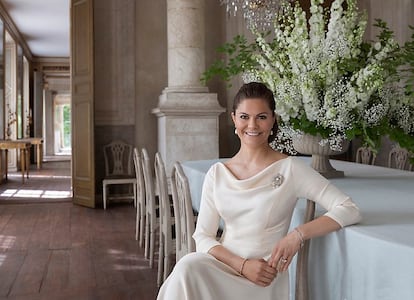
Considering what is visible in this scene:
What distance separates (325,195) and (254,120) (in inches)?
15.3

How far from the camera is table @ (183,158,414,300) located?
1.73m

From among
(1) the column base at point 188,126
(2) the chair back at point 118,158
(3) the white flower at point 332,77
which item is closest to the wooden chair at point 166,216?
(3) the white flower at point 332,77

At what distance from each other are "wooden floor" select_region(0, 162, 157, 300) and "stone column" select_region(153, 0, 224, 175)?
1.20m

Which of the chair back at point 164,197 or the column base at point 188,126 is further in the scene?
the column base at point 188,126

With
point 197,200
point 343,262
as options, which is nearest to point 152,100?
point 197,200

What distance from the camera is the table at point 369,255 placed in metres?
1.73

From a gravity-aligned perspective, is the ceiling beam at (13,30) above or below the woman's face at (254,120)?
above

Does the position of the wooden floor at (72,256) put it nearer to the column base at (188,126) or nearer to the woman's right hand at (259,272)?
the column base at (188,126)

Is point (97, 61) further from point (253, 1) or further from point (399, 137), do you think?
point (399, 137)

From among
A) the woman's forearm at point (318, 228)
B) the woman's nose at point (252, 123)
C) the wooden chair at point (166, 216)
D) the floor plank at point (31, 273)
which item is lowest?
the floor plank at point (31, 273)

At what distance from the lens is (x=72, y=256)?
4.96 meters

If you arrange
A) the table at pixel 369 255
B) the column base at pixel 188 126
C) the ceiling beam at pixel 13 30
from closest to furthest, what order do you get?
the table at pixel 369 255 < the column base at pixel 188 126 < the ceiling beam at pixel 13 30

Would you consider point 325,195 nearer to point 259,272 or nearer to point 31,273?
point 259,272

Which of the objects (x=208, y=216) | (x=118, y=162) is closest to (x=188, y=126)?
(x=118, y=162)
